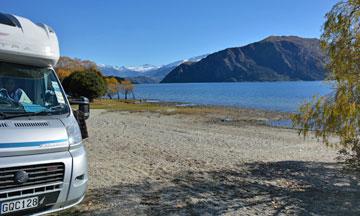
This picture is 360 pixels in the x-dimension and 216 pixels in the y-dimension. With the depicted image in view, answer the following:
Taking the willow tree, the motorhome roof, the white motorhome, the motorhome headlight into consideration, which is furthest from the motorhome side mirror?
the willow tree

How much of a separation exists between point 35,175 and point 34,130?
2.03 feet

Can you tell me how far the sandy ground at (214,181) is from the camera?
695 centimetres

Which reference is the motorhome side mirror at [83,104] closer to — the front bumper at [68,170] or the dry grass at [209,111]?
the front bumper at [68,170]

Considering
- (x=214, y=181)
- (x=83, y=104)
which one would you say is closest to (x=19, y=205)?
(x=83, y=104)

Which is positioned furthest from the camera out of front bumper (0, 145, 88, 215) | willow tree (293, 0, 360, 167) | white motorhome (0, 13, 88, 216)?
willow tree (293, 0, 360, 167)

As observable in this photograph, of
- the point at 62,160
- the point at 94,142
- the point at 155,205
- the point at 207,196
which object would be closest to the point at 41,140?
the point at 62,160

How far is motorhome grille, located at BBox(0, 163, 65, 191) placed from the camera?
15.4 ft

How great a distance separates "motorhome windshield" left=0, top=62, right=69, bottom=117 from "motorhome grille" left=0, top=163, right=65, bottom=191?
0.92 m

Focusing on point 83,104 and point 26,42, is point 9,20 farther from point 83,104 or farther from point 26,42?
point 83,104

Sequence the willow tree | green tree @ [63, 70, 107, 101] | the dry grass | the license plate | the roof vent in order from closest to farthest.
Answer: the license plate → the roof vent → the willow tree → the dry grass → green tree @ [63, 70, 107, 101]

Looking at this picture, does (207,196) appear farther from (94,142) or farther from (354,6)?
(94,142)

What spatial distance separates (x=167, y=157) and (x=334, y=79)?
5919 millimetres

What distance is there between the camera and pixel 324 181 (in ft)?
31.1

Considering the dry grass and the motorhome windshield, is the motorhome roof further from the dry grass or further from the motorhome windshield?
A: the dry grass
